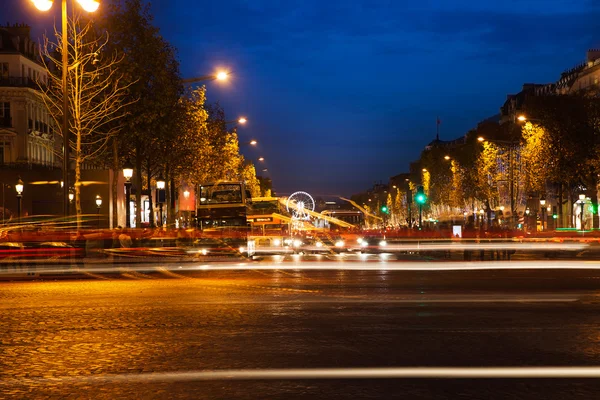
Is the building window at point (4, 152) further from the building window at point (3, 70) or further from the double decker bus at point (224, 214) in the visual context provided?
the double decker bus at point (224, 214)

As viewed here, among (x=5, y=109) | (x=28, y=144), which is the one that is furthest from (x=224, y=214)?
(x=5, y=109)

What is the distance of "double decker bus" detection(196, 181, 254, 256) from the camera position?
41.5m

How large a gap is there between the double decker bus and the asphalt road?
878 inches

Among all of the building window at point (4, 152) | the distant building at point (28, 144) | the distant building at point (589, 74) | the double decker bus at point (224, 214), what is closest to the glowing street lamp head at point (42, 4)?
the double decker bus at point (224, 214)

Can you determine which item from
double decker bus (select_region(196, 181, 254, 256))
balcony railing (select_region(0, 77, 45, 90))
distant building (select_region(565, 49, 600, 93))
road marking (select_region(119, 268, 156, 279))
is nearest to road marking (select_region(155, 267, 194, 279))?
road marking (select_region(119, 268, 156, 279))

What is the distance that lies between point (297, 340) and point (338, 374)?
2.26 meters

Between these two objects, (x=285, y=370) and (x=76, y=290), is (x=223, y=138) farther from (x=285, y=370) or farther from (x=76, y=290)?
(x=285, y=370)

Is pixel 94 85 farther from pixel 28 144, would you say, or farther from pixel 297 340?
pixel 28 144

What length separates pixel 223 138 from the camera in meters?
67.2

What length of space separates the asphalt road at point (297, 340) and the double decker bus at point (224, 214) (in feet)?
73.1

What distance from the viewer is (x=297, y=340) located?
10.6 meters

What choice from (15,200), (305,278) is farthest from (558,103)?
(305,278)

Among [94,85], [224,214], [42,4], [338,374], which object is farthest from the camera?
[224,214]

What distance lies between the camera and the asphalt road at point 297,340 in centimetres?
779
